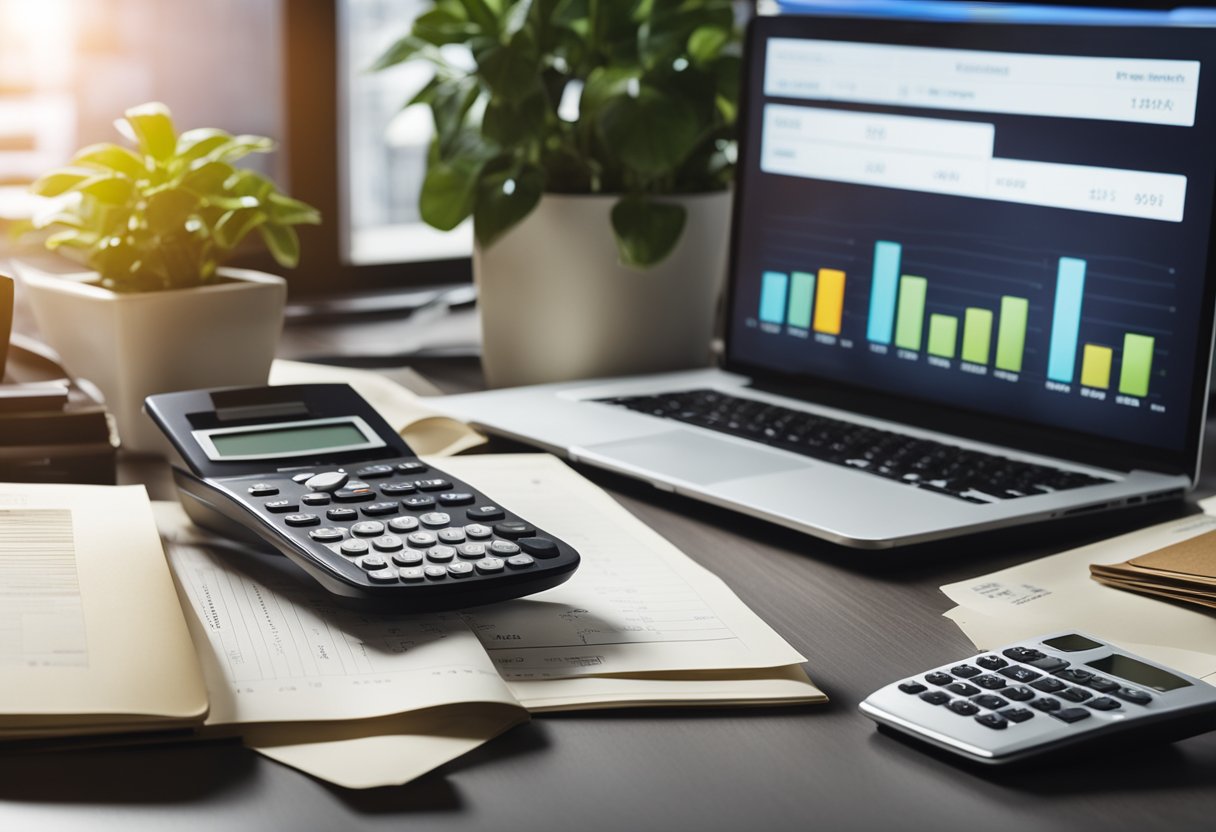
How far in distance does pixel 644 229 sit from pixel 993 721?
2.10 feet

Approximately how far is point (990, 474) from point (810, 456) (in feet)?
0.37

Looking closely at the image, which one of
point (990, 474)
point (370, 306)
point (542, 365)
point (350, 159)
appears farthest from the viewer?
point (350, 159)

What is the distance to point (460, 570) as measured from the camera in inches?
23.7

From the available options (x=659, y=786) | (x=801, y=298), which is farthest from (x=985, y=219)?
(x=659, y=786)

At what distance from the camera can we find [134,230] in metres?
0.94

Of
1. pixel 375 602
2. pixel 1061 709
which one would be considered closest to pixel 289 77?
pixel 375 602

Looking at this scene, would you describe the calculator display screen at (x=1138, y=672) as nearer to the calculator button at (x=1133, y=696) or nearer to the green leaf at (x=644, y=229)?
the calculator button at (x=1133, y=696)

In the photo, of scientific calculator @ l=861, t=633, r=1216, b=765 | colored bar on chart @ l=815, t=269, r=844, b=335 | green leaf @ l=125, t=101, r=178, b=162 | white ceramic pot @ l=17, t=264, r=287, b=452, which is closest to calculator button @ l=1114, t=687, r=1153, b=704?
scientific calculator @ l=861, t=633, r=1216, b=765

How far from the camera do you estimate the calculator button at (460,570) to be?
600 millimetres

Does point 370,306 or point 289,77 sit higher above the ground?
point 289,77

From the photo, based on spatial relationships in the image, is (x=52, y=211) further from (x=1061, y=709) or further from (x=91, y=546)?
(x=1061, y=709)

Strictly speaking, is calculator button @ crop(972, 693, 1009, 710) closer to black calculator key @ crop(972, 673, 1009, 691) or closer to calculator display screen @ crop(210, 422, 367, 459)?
black calculator key @ crop(972, 673, 1009, 691)

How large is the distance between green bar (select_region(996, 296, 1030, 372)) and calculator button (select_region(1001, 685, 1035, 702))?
0.43 meters

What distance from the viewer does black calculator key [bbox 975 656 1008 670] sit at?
56 centimetres
